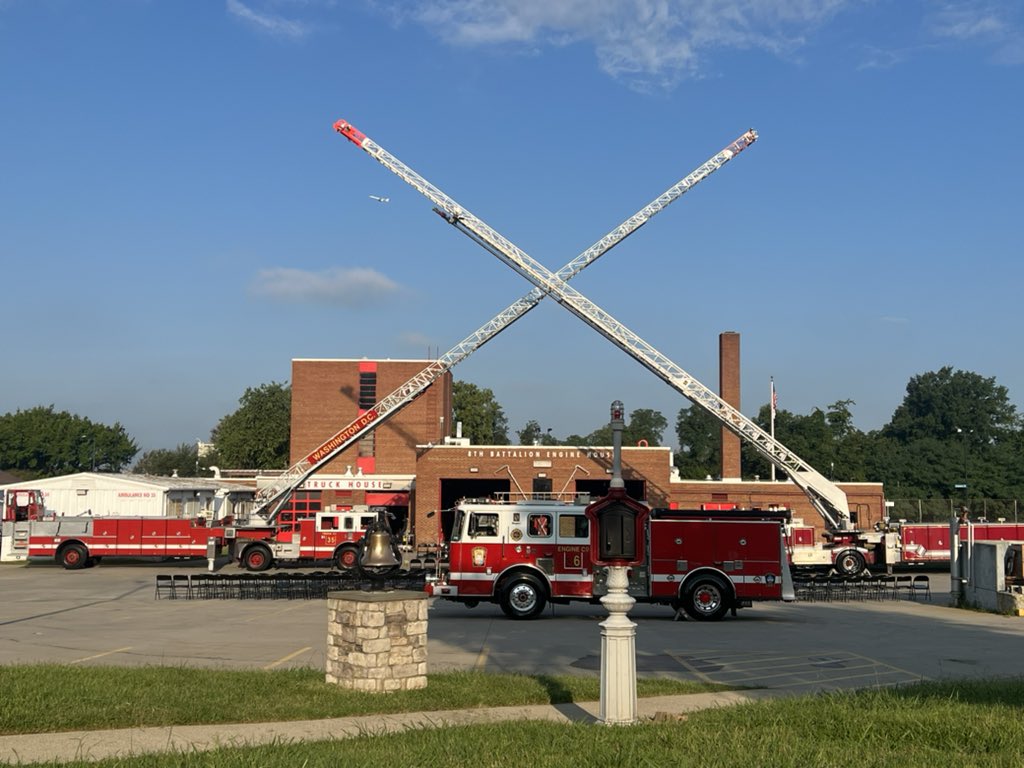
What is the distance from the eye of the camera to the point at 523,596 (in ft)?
77.7

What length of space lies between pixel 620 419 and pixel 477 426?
331ft

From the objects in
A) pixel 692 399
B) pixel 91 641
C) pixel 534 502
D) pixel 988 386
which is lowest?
pixel 91 641

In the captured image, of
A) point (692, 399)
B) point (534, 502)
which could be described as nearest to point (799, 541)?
point (692, 399)

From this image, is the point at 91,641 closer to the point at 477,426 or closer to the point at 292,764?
the point at 292,764

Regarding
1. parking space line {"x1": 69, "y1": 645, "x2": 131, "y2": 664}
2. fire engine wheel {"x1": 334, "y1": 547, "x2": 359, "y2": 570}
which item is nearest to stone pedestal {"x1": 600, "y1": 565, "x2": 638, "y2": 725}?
parking space line {"x1": 69, "y1": 645, "x2": 131, "y2": 664}

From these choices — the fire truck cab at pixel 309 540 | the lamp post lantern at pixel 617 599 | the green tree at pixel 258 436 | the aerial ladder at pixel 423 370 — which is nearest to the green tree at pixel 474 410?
the green tree at pixel 258 436

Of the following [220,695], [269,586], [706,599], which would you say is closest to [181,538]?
[269,586]

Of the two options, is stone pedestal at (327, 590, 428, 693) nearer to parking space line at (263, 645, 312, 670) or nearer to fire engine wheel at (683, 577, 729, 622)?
parking space line at (263, 645, 312, 670)

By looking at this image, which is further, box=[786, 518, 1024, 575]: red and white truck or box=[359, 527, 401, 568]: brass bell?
box=[786, 518, 1024, 575]: red and white truck

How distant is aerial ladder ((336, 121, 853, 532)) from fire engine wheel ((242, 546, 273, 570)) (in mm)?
20679

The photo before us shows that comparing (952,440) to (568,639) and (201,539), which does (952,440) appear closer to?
(201,539)

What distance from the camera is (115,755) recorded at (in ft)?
28.7

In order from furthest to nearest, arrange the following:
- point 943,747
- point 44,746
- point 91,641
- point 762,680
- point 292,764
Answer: point 91,641 < point 762,680 < point 44,746 < point 943,747 < point 292,764

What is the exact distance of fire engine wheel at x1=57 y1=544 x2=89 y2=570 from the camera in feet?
137
